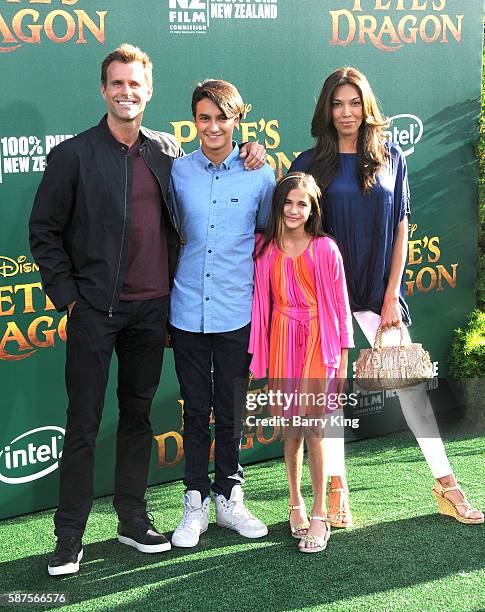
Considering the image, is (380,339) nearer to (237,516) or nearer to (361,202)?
(361,202)

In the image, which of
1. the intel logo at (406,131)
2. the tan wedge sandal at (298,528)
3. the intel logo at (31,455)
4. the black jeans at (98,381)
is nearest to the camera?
the black jeans at (98,381)

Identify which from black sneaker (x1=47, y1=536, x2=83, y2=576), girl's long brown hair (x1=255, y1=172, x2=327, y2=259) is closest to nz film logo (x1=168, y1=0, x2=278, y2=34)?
girl's long brown hair (x1=255, y1=172, x2=327, y2=259)

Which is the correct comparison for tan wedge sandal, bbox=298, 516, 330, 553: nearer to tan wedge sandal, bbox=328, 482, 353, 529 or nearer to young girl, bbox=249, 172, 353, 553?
Result: young girl, bbox=249, 172, 353, 553

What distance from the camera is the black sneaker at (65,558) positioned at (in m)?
4.02

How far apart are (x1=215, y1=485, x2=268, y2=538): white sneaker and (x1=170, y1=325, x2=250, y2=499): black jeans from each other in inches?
1.4

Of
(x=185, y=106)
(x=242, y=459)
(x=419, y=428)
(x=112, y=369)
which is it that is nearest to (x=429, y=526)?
(x=419, y=428)

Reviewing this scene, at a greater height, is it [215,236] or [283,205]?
[283,205]

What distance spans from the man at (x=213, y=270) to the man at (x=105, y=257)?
9cm

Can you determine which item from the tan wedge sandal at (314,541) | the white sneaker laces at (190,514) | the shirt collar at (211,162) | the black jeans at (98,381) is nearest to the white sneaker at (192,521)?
the white sneaker laces at (190,514)

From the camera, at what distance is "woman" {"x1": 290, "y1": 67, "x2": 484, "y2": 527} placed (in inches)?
167

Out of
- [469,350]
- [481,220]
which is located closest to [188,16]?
[481,220]

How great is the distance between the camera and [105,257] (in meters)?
3.93

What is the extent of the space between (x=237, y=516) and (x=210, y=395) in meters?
0.54

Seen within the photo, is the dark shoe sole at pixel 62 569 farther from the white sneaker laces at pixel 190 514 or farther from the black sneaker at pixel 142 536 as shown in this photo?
the white sneaker laces at pixel 190 514
